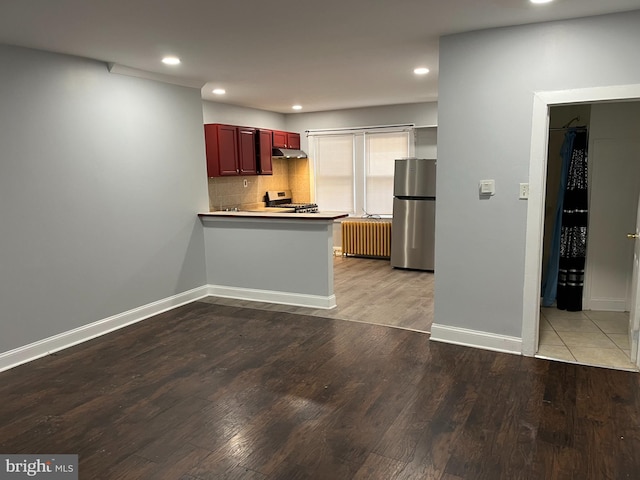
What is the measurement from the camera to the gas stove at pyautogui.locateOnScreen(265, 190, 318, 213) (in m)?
7.32

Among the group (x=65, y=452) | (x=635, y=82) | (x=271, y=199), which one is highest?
(x=635, y=82)

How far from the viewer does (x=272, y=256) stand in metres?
4.98

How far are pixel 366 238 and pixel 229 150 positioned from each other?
2.61 metres

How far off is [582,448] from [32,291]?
385cm

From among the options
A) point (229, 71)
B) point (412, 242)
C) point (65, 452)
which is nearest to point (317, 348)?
point (65, 452)

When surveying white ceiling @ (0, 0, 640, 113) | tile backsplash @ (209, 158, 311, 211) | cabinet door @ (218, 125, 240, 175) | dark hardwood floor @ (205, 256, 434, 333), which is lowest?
dark hardwood floor @ (205, 256, 434, 333)

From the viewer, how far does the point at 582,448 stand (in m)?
2.30

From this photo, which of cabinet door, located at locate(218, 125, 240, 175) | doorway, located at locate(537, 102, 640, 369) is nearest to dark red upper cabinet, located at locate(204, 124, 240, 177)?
cabinet door, located at locate(218, 125, 240, 175)

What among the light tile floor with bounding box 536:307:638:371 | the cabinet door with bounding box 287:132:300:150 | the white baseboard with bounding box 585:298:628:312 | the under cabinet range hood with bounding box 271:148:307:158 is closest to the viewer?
the light tile floor with bounding box 536:307:638:371

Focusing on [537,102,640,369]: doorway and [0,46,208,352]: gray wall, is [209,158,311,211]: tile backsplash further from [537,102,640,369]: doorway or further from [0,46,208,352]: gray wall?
[537,102,640,369]: doorway

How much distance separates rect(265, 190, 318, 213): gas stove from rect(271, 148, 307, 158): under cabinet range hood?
67cm

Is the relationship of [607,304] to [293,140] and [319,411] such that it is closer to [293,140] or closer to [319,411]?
[319,411]

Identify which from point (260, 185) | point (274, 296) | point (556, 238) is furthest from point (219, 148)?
point (556, 238)

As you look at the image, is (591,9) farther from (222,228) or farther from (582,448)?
(222,228)
